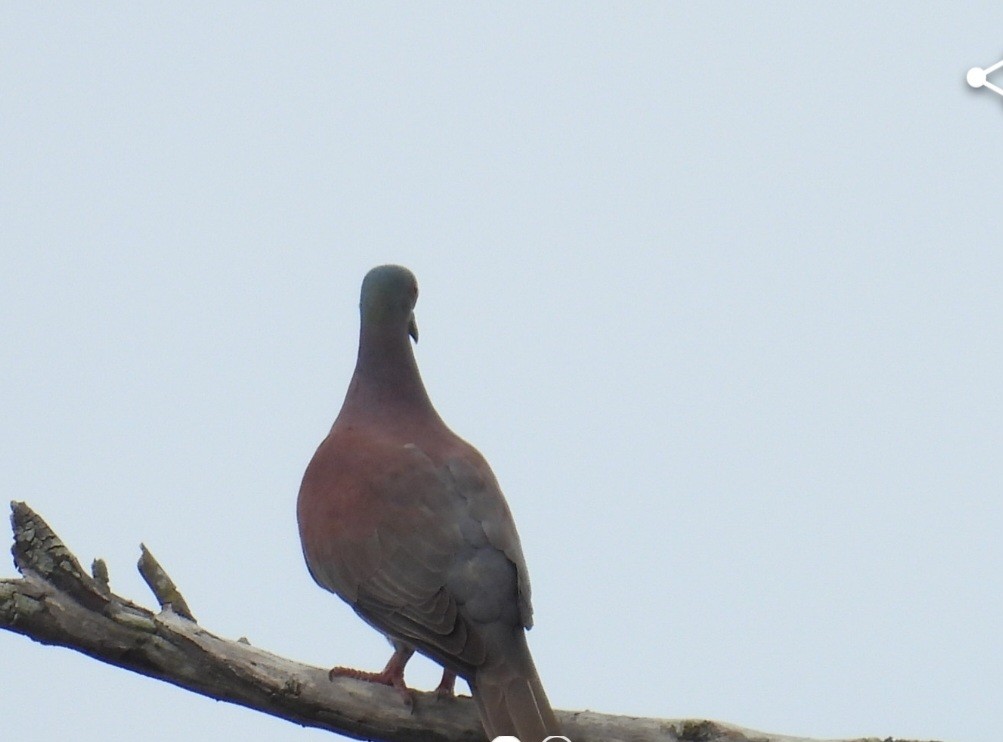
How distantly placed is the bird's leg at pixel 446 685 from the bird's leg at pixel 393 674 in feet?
0.28

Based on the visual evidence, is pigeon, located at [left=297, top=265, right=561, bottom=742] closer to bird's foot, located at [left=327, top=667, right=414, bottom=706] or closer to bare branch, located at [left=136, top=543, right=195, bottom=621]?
bird's foot, located at [left=327, top=667, right=414, bottom=706]

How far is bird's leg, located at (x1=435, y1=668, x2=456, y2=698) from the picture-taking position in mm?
3383

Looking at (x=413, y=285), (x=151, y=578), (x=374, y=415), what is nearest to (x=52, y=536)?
(x=151, y=578)

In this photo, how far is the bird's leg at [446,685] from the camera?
11.1 feet

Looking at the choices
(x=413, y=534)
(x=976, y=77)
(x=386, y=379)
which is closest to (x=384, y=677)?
(x=413, y=534)

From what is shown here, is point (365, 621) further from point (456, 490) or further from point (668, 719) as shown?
point (668, 719)

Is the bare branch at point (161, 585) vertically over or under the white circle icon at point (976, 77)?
under

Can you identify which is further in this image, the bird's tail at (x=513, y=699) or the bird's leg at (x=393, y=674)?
the bird's leg at (x=393, y=674)

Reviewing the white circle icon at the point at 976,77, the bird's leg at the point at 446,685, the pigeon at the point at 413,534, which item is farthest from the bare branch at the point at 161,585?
the white circle icon at the point at 976,77

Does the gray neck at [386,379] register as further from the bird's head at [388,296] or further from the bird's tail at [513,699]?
the bird's tail at [513,699]

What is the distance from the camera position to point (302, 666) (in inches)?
128

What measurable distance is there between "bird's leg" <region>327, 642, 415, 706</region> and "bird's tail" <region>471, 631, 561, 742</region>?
20 cm

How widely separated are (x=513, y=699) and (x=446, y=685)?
0.28m

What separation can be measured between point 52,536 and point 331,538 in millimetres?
668
